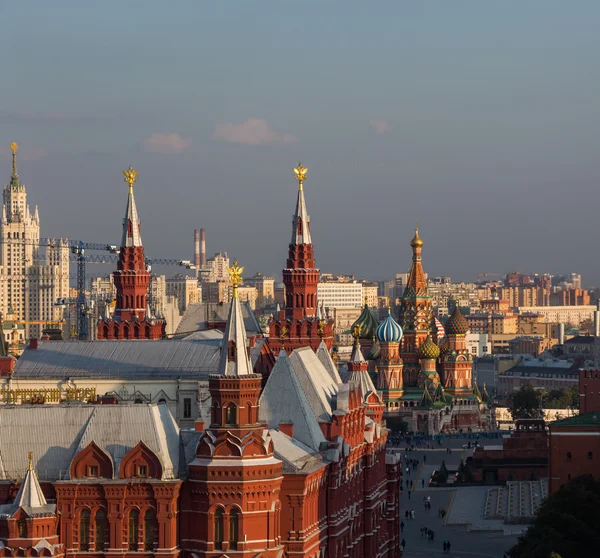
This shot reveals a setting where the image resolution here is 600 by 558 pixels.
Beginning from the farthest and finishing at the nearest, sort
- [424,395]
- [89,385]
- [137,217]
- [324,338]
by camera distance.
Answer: [424,395], [137,217], [324,338], [89,385]

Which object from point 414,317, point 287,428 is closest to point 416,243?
point 414,317

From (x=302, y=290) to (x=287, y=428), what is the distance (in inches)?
939

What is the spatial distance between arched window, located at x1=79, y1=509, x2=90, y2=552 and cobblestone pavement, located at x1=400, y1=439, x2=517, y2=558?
3607 cm

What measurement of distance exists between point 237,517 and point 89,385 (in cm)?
2461

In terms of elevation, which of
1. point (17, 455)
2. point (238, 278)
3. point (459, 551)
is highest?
point (238, 278)

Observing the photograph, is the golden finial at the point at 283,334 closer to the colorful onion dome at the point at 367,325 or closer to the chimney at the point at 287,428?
the chimney at the point at 287,428

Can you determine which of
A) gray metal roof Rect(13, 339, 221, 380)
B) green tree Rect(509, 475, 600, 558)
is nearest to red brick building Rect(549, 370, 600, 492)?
green tree Rect(509, 475, 600, 558)

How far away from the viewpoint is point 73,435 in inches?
2724

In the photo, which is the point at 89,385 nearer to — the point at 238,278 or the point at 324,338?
the point at 324,338

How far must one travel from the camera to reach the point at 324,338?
96000 mm

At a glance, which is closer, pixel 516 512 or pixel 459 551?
pixel 459 551

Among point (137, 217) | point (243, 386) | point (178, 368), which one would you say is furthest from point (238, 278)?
point (137, 217)

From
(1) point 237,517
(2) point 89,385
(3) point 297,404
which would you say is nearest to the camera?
(1) point 237,517

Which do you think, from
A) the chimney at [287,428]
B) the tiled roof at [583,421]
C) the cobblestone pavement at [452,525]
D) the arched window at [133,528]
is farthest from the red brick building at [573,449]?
the arched window at [133,528]
